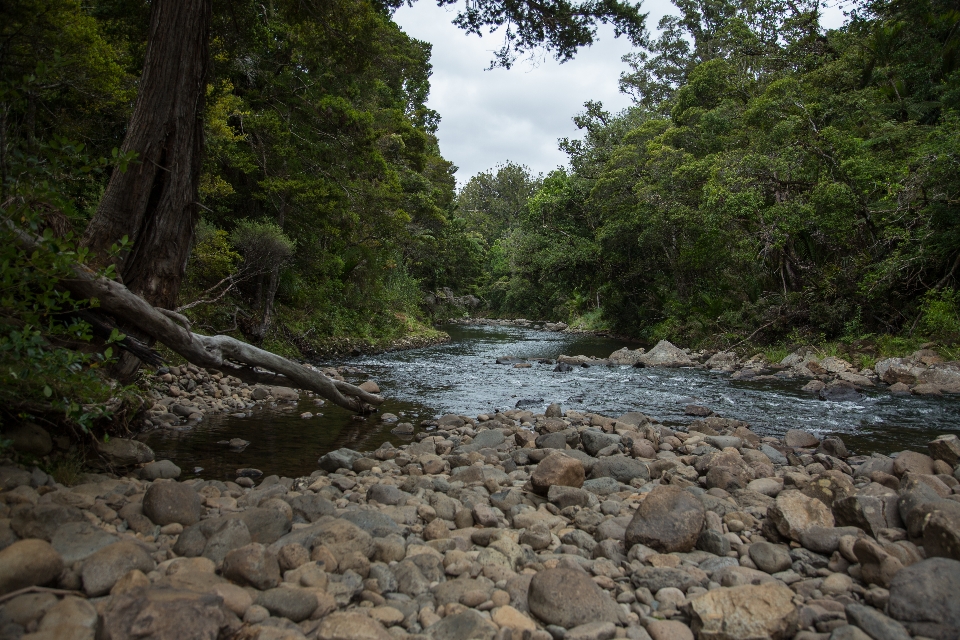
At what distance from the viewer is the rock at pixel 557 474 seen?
453cm

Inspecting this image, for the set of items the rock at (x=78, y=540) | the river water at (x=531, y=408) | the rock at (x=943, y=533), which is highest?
the rock at (x=943, y=533)

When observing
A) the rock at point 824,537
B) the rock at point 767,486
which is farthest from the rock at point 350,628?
the rock at point 767,486

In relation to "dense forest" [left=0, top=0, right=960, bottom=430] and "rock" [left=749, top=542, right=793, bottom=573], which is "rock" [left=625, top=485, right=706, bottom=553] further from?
"dense forest" [left=0, top=0, right=960, bottom=430]

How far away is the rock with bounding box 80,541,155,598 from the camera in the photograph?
2.51m

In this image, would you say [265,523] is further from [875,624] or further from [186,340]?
[875,624]

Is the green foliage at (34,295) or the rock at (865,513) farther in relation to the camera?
the rock at (865,513)

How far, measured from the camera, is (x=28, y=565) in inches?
94.0

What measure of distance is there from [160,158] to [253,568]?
12.8 feet

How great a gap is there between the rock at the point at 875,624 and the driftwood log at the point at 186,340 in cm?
451

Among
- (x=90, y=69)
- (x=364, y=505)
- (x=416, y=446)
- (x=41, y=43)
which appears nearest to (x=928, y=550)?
(x=364, y=505)

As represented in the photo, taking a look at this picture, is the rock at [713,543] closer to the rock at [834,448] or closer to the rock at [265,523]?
the rock at [265,523]

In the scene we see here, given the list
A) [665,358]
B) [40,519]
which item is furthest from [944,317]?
[40,519]

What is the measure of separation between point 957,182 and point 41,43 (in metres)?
15.7

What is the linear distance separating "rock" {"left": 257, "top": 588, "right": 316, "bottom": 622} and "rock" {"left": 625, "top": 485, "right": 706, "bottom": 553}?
1957 millimetres
